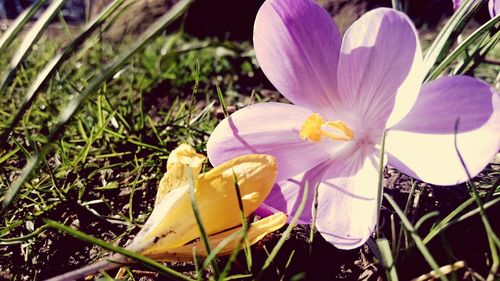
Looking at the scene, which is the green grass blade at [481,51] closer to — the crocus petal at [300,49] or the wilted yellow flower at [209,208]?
the crocus petal at [300,49]

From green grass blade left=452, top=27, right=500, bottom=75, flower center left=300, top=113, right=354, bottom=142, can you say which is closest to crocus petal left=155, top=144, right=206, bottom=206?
flower center left=300, top=113, right=354, bottom=142

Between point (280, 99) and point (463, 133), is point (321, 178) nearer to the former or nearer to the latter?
point (463, 133)

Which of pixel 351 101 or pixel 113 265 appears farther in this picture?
pixel 351 101

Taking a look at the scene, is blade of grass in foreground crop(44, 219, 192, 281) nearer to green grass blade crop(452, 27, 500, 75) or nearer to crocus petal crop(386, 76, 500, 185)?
crocus petal crop(386, 76, 500, 185)

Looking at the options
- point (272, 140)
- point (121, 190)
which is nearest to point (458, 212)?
point (272, 140)

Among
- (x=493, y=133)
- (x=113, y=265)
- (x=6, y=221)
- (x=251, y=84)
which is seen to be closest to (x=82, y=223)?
(x=6, y=221)
